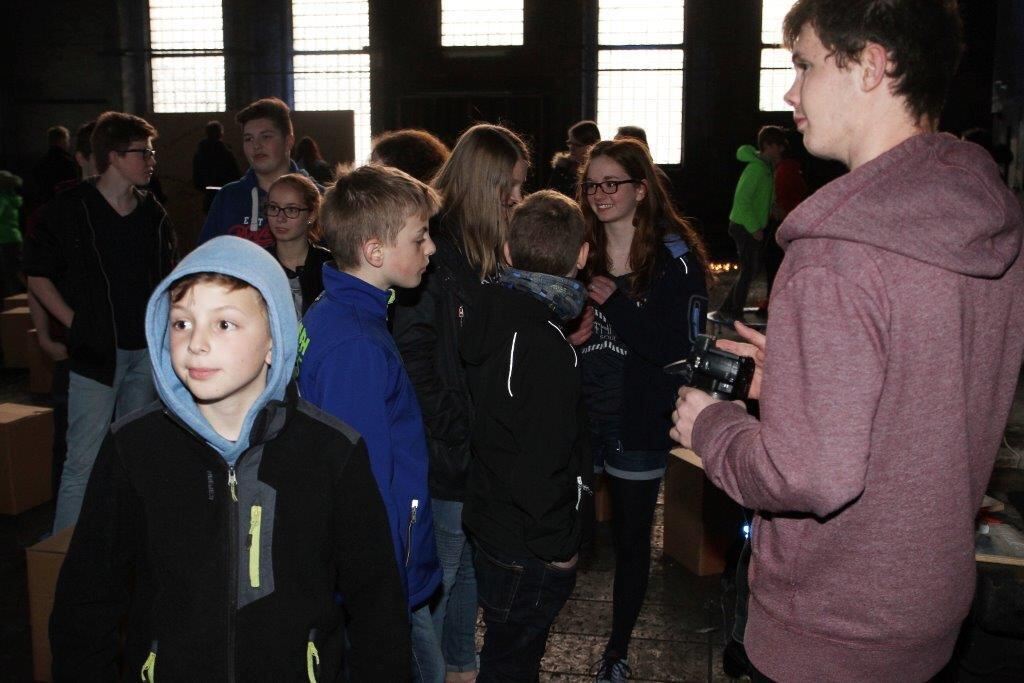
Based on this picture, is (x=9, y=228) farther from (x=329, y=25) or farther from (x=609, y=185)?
(x=609, y=185)

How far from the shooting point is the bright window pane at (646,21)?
16453 millimetres

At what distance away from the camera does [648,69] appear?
54.2 ft

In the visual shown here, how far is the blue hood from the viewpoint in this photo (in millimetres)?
1734

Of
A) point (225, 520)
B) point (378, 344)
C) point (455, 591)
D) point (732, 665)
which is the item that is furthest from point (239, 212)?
point (225, 520)

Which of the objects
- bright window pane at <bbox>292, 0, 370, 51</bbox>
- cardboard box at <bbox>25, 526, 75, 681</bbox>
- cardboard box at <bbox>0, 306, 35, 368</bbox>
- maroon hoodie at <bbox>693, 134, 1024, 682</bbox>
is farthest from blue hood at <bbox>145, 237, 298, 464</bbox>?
bright window pane at <bbox>292, 0, 370, 51</bbox>

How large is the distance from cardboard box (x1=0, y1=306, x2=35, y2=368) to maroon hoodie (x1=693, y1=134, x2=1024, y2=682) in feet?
26.4

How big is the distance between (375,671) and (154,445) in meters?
0.58

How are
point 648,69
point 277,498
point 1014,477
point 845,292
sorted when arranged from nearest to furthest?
point 845,292
point 277,498
point 1014,477
point 648,69

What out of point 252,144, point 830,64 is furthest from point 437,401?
point 252,144

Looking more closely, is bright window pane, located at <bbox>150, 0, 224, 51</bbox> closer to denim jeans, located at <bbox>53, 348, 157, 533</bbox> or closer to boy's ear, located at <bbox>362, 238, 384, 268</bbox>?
denim jeans, located at <bbox>53, 348, 157, 533</bbox>

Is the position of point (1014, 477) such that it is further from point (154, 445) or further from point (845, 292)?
point (154, 445)

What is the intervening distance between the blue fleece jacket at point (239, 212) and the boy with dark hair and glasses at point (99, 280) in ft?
0.89

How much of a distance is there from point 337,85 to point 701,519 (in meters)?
14.5

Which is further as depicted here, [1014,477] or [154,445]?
[1014,477]
